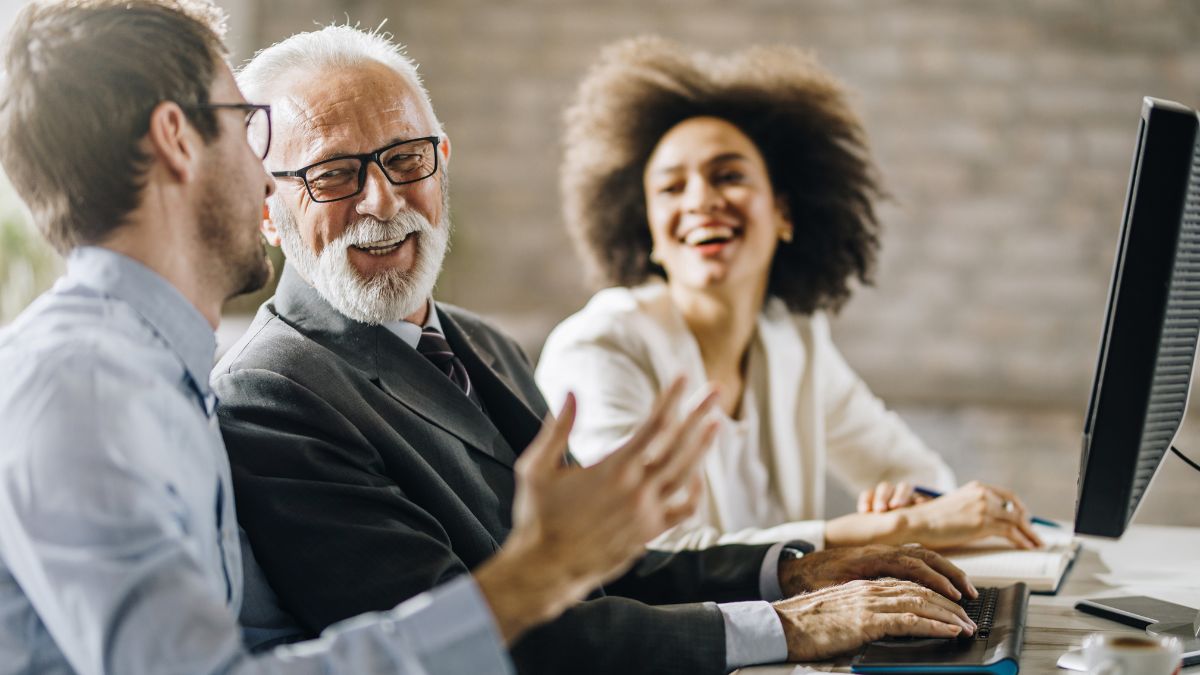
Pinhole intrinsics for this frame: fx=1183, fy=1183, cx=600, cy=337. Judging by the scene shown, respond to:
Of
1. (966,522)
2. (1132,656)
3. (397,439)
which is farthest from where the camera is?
(966,522)

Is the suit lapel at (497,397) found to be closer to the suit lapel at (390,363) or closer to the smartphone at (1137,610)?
the suit lapel at (390,363)

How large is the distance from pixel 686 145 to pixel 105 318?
5.58ft

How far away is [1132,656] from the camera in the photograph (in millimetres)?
994

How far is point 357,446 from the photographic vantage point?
129cm

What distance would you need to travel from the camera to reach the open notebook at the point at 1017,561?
5.35 feet

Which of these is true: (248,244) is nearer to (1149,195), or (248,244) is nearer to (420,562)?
(420,562)

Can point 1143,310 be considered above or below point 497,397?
above

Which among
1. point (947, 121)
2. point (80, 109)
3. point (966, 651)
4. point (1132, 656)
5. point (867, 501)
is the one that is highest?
point (947, 121)

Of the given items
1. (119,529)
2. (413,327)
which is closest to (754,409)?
(413,327)

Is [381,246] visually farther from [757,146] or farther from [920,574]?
[757,146]

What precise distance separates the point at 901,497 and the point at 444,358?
820 millimetres

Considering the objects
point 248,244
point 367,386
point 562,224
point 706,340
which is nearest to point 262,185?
point 248,244

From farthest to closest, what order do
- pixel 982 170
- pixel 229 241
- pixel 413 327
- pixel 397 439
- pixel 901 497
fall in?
pixel 982 170 < pixel 901 497 < pixel 413 327 < pixel 397 439 < pixel 229 241

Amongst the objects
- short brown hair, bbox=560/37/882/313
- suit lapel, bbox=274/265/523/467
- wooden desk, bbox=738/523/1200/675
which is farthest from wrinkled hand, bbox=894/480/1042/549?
short brown hair, bbox=560/37/882/313
